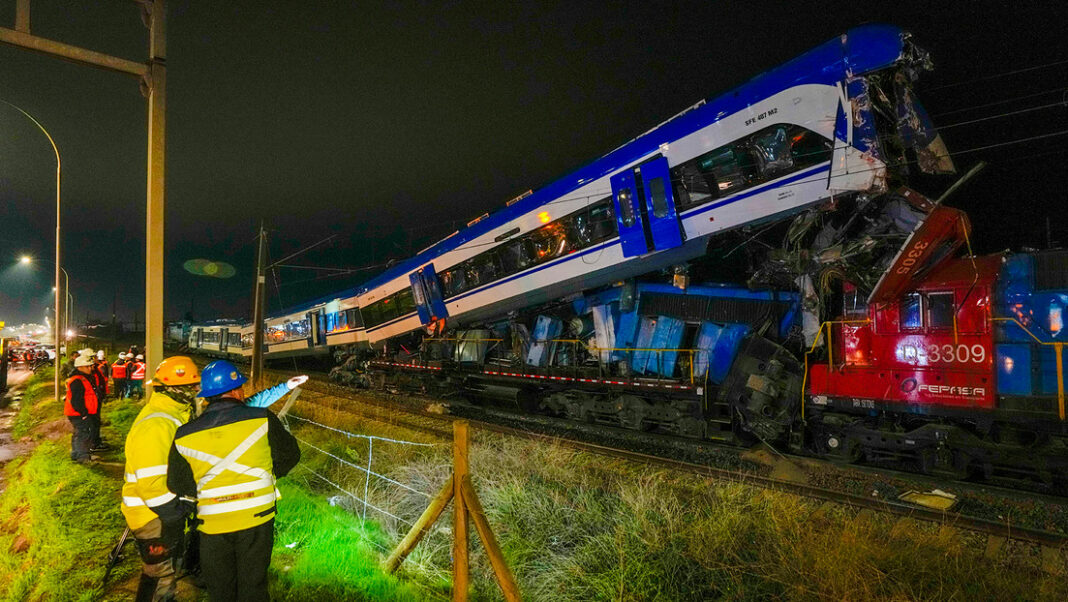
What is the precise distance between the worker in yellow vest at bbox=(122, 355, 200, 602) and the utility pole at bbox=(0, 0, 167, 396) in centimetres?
352

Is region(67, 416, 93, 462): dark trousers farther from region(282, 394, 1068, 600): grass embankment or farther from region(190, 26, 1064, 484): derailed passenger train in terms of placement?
A: region(190, 26, 1064, 484): derailed passenger train

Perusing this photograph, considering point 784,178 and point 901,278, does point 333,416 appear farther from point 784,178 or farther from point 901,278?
point 901,278

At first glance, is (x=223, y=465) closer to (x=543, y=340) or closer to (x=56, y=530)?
(x=56, y=530)

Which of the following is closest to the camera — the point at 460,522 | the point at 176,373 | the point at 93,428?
the point at 460,522

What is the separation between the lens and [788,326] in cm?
917

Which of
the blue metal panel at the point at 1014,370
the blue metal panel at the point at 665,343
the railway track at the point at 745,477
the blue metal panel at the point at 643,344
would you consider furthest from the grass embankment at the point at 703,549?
the blue metal panel at the point at 643,344

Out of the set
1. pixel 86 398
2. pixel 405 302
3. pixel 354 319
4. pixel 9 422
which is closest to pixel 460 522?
pixel 86 398

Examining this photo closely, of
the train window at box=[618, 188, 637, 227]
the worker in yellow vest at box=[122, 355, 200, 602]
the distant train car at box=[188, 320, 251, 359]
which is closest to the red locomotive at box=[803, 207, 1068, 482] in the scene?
the train window at box=[618, 188, 637, 227]

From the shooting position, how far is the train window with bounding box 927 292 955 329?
7141 mm

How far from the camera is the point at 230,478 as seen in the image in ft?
10.8

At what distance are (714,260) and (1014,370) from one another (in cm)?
480

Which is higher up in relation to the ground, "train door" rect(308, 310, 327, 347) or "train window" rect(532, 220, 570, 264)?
"train window" rect(532, 220, 570, 264)

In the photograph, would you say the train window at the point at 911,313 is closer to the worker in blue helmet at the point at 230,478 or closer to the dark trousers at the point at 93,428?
the worker in blue helmet at the point at 230,478

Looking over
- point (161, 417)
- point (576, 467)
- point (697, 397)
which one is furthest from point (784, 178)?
point (161, 417)
